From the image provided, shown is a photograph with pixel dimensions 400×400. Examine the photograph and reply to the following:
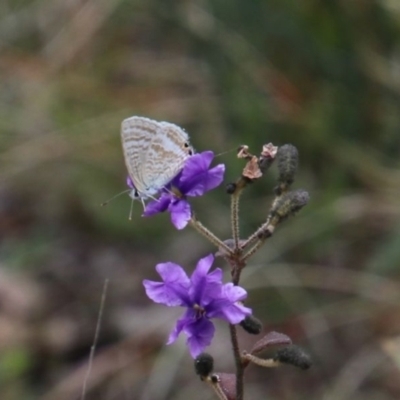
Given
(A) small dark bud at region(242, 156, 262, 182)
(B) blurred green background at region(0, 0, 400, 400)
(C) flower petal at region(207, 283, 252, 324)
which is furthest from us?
(B) blurred green background at region(0, 0, 400, 400)

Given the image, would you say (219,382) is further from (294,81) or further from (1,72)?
(1,72)

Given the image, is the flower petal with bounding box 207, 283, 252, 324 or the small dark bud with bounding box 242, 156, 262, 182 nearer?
the flower petal with bounding box 207, 283, 252, 324

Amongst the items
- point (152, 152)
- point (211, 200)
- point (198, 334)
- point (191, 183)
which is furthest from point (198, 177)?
point (211, 200)

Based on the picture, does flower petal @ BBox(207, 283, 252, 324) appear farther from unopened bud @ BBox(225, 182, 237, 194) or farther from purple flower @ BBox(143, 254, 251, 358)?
unopened bud @ BBox(225, 182, 237, 194)

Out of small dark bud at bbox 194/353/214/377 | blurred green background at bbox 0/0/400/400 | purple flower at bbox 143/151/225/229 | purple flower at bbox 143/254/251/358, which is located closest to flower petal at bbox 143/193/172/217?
purple flower at bbox 143/151/225/229

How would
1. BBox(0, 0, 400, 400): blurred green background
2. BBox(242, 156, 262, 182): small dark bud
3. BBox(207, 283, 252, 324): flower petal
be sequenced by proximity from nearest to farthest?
BBox(207, 283, 252, 324): flower petal, BBox(242, 156, 262, 182): small dark bud, BBox(0, 0, 400, 400): blurred green background

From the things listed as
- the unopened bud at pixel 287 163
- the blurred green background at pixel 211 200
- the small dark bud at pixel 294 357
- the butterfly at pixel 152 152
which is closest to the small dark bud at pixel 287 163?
the unopened bud at pixel 287 163

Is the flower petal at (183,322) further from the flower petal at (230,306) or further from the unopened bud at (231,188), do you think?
the unopened bud at (231,188)

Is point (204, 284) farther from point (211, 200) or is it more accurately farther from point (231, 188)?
point (211, 200)

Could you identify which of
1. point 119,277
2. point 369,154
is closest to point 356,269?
point 369,154
